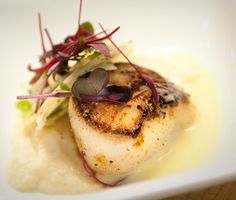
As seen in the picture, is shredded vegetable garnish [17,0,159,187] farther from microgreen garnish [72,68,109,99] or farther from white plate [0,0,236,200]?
white plate [0,0,236,200]

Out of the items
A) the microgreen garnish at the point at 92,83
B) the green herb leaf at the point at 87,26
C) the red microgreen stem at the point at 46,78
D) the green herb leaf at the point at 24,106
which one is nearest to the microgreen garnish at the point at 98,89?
the microgreen garnish at the point at 92,83

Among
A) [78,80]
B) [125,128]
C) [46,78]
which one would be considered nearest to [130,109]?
[125,128]

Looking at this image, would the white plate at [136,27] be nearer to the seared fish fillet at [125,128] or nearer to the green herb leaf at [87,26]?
the green herb leaf at [87,26]

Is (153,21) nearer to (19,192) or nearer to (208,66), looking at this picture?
(208,66)

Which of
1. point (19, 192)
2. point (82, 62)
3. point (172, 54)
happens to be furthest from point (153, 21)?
point (19, 192)

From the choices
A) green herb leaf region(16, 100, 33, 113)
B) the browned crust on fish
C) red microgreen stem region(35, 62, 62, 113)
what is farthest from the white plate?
the browned crust on fish

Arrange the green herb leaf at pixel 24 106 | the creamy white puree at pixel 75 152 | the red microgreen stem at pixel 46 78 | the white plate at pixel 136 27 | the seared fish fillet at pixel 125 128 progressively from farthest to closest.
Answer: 1. the white plate at pixel 136 27
2. the green herb leaf at pixel 24 106
3. the red microgreen stem at pixel 46 78
4. the creamy white puree at pixel 75 152
5. the seared fish fillet at pixel 125 128

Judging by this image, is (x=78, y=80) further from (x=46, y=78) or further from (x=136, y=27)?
(x=136, y=27)

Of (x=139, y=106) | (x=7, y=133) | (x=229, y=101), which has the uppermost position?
(x=139, y=106)
